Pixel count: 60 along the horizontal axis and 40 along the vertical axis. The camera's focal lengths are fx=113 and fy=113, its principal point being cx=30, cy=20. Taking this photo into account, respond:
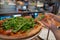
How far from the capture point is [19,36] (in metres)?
0.64

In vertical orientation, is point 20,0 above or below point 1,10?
above

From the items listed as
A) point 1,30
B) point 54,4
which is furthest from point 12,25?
point 54,4

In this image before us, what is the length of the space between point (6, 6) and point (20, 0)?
0.23m

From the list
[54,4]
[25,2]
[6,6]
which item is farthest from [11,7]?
[54,4]

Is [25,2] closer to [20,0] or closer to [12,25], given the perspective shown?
[20,0]

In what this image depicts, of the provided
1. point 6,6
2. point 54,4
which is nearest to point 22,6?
point 6,6

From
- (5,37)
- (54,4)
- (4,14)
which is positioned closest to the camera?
(5,37)

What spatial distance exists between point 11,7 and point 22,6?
168 mm

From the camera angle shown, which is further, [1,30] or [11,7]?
[11,7]

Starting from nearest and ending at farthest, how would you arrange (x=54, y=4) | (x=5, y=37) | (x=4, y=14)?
(x=5, y=37), (x=4, y=14), (x=54, y=4)

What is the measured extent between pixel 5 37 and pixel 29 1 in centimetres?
117

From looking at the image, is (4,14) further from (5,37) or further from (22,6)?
(5,37)

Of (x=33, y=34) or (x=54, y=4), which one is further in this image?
(x=54, y=4)

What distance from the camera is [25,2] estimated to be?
5.67ft
